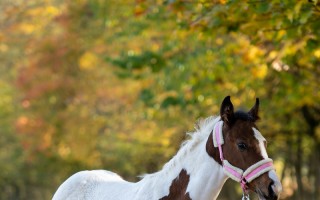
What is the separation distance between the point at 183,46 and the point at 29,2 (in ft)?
43.9

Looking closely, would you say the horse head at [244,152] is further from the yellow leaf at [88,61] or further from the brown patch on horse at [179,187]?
the yellow leaf at [88,61]

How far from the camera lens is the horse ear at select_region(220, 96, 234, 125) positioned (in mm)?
7223

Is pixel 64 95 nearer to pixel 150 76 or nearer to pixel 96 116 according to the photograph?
pixel 96 116

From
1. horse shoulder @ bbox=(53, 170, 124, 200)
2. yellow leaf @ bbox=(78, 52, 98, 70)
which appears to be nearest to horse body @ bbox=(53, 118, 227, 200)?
horse shoulder @ bbox=(53, 170, 124, 200)

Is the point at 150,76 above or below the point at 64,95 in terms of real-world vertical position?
above

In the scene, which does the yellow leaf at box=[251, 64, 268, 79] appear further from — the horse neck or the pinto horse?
the horse neck

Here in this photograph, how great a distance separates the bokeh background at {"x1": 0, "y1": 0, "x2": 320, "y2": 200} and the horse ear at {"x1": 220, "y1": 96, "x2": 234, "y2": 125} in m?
2.81

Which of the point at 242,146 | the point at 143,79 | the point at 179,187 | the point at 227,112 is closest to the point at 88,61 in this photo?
the point at 143,79

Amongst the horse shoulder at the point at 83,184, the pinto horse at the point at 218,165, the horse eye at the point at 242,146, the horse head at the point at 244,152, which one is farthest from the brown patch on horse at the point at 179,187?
the horse shoulder at the point at 83,184

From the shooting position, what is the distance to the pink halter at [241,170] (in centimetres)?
699

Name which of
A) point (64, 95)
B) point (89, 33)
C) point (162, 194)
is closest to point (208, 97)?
point (162, 194)

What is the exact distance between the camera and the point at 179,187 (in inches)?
302

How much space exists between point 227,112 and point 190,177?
0.76 metres

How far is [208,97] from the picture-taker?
18.6 meters
